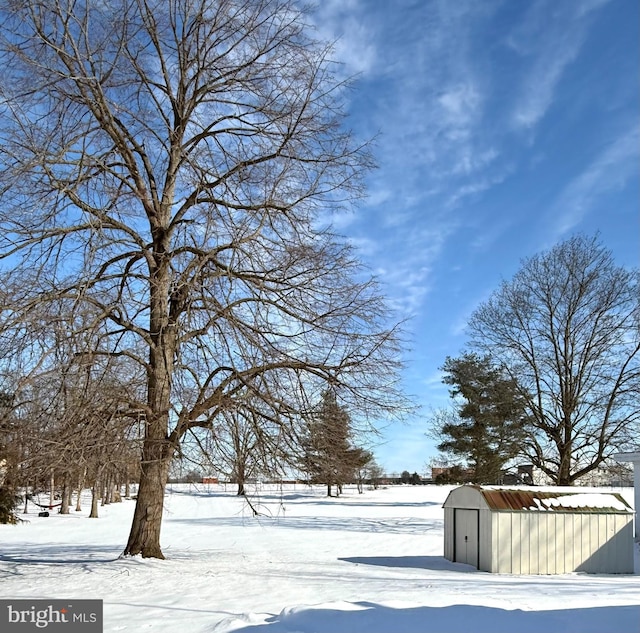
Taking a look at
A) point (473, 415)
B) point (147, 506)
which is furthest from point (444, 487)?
point (147, 506)

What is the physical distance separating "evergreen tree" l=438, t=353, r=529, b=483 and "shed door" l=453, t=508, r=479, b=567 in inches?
391

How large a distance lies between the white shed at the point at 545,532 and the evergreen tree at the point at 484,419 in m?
9.64

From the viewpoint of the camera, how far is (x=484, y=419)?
2925cm

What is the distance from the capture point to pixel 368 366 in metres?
13.5

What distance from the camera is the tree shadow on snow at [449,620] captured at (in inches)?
311

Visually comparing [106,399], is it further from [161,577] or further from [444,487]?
[444,487]

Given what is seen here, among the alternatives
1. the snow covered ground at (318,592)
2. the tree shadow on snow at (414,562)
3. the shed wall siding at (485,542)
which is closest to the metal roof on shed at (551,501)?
the shed wall siding at (485,542)

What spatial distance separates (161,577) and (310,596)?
3324 millimetres

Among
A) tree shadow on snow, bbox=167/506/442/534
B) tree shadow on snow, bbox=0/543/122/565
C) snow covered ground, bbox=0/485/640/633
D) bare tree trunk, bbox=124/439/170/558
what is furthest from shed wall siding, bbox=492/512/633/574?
tree shadow on snow, bbox=167/506/442/534

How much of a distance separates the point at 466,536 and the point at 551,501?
234 cm

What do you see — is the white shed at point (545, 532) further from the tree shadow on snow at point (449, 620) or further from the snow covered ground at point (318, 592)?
the tree shadow on snow at point (449, 620)

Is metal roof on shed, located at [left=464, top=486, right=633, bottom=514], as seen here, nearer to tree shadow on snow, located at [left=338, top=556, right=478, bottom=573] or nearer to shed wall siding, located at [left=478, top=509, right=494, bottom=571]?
shed wall siding, located at [left=478, top=509, right=494, bottom=571]

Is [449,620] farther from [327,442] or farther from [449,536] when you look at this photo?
[449,536]

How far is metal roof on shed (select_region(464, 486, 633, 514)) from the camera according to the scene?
17578mm
